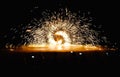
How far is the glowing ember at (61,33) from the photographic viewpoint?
5.64 metres

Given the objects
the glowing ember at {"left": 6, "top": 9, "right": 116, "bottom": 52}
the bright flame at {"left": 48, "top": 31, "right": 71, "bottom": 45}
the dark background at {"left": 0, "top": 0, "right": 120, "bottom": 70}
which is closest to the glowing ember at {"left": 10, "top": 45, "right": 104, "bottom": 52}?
the glowing ember at {"left": 6, "top": 9, "right": 116, "bottom": 52}

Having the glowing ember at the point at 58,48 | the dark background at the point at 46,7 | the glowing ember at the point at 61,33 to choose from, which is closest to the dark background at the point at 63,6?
the dark background at the point at 46,7

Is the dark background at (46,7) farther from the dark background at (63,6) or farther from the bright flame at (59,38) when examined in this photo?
the bright flame at (59,38)

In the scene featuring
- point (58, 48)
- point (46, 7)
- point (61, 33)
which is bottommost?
point (58, 48)

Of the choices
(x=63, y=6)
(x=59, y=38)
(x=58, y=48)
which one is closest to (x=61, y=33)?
(x=59, y=38)

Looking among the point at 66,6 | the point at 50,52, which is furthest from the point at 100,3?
the point at 50,52

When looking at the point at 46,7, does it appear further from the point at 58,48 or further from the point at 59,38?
the point at 58,48

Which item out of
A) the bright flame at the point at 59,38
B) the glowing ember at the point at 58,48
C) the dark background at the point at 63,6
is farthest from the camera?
the bright flame at the point at 59,38

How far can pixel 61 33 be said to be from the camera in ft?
19.0

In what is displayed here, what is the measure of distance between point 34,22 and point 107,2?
0.96m

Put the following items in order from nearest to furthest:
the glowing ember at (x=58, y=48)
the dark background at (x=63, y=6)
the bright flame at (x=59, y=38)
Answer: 1. the glowing ember at (x=58, y=48)
2. the dark background at (x=63, y=6)
3. the bright flame at (x=59, y=38)

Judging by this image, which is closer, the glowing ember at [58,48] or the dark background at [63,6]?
the glowing ember at [58,48]

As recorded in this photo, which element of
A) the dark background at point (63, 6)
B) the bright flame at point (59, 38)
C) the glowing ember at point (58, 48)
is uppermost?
the dark background at point (63, 6)

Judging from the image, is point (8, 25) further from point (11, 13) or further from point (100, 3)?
point (100, 3)
